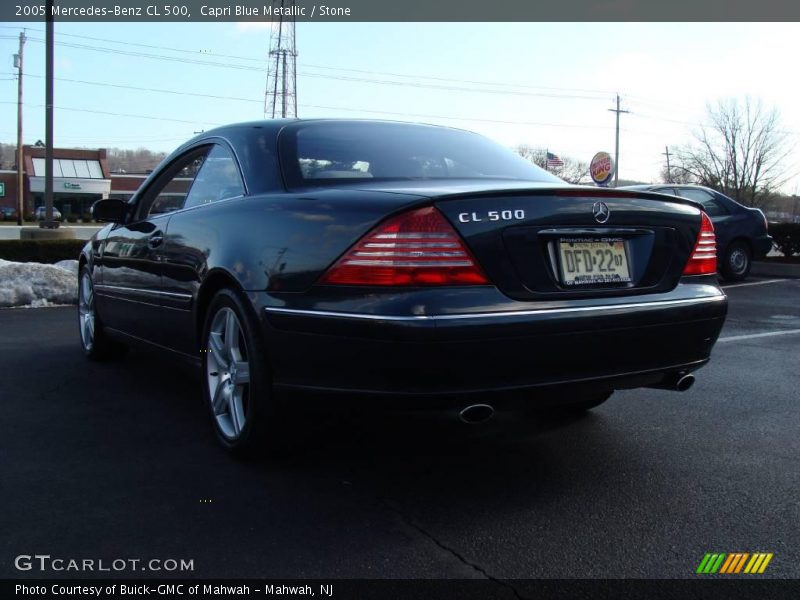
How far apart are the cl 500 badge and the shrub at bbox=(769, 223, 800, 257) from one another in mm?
15797

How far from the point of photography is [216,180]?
164 inches

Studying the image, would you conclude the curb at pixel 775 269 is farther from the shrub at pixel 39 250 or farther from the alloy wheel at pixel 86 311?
the alloy wheel at pixel 86 311

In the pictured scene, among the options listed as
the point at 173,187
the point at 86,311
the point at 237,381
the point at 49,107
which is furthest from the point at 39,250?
the point at 237,381

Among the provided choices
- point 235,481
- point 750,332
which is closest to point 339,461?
point 235,481

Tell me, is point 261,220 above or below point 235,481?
above

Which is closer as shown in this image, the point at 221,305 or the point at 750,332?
the point at 221,305

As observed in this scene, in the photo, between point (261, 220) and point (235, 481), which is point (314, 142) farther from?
point (235, 481)

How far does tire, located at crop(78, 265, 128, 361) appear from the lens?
582 cm

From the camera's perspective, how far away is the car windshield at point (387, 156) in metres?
3.70

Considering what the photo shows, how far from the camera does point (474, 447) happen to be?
382 centimetres

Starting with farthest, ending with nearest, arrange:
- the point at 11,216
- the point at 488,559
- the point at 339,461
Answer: the point at 11,216 → the point at 339,461 → the point at 488,559

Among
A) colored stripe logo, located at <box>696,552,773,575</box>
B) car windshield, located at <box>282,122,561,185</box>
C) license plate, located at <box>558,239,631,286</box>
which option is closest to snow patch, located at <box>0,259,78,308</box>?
car windshield, located at <box>282,122,561,185</box>

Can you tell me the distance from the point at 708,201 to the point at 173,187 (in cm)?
1110

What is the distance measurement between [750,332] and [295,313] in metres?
5.87
